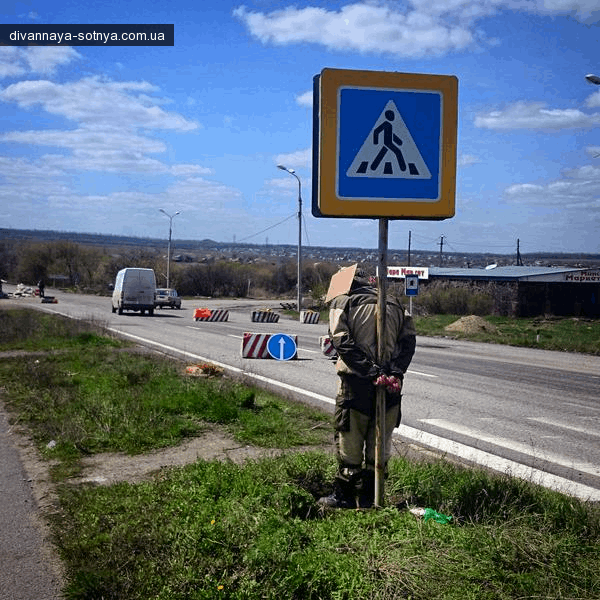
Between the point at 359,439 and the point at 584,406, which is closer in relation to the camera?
the point at 359,439

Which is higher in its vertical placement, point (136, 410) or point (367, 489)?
point (367, 489)

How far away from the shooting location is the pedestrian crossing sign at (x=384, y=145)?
4961 millimetres

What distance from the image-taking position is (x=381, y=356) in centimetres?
520

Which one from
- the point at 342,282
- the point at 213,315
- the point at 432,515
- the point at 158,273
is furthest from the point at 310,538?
the point at 158,273

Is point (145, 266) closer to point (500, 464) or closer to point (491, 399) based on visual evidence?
point (491, 399)

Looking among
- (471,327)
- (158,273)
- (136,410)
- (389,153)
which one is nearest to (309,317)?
(471,327)

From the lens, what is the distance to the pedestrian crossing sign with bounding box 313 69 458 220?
195 inches

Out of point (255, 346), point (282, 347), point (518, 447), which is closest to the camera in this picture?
point (518, 447)

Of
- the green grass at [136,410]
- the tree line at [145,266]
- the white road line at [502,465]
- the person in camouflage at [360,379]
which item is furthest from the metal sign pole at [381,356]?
the tree line at [145,266]

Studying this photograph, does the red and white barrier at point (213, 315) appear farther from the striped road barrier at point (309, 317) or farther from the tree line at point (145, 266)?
the tree line at point (145, 266)

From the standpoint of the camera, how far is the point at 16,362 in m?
15.8

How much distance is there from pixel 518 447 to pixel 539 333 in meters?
27.9

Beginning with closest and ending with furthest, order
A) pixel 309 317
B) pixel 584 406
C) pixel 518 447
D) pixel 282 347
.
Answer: pixel 518 447
pixel 584 406
pixel 282 347
pixel 309 317

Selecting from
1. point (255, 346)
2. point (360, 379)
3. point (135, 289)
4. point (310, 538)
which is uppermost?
point (360, 379)
